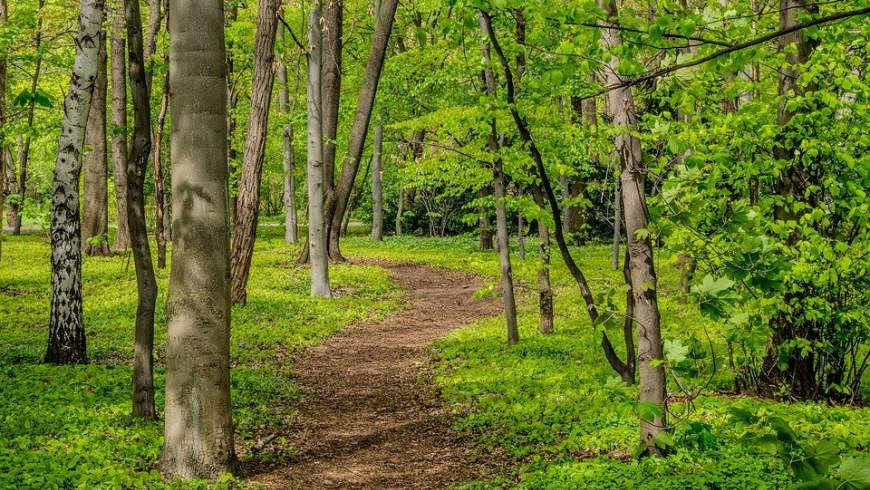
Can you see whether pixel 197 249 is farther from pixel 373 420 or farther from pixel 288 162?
pixel 288 162

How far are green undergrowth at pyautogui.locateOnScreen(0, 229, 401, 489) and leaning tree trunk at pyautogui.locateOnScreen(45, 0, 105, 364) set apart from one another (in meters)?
0.49

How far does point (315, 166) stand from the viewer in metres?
16.3

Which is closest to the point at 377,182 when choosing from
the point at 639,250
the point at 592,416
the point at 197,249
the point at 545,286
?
the point at 545,286

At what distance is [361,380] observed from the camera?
9859 millimetres

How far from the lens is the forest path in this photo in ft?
20.9

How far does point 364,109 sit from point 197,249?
13605mm

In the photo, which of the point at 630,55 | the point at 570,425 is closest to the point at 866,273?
the point at 570,425

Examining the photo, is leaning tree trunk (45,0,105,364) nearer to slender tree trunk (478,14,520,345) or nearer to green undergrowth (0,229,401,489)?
green undergrowth (0,229,401,489)

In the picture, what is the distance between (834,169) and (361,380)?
6.15 m

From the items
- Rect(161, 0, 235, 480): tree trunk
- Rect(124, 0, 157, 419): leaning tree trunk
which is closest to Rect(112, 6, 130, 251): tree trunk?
Rect(124, 0, 157, 419): leaning tree trunk

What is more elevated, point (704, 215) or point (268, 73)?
point (268, 73)

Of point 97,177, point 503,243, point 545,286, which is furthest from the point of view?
point 97,177

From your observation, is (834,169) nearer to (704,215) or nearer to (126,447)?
(704,215)

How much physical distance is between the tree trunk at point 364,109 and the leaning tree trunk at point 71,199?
29.9ft
